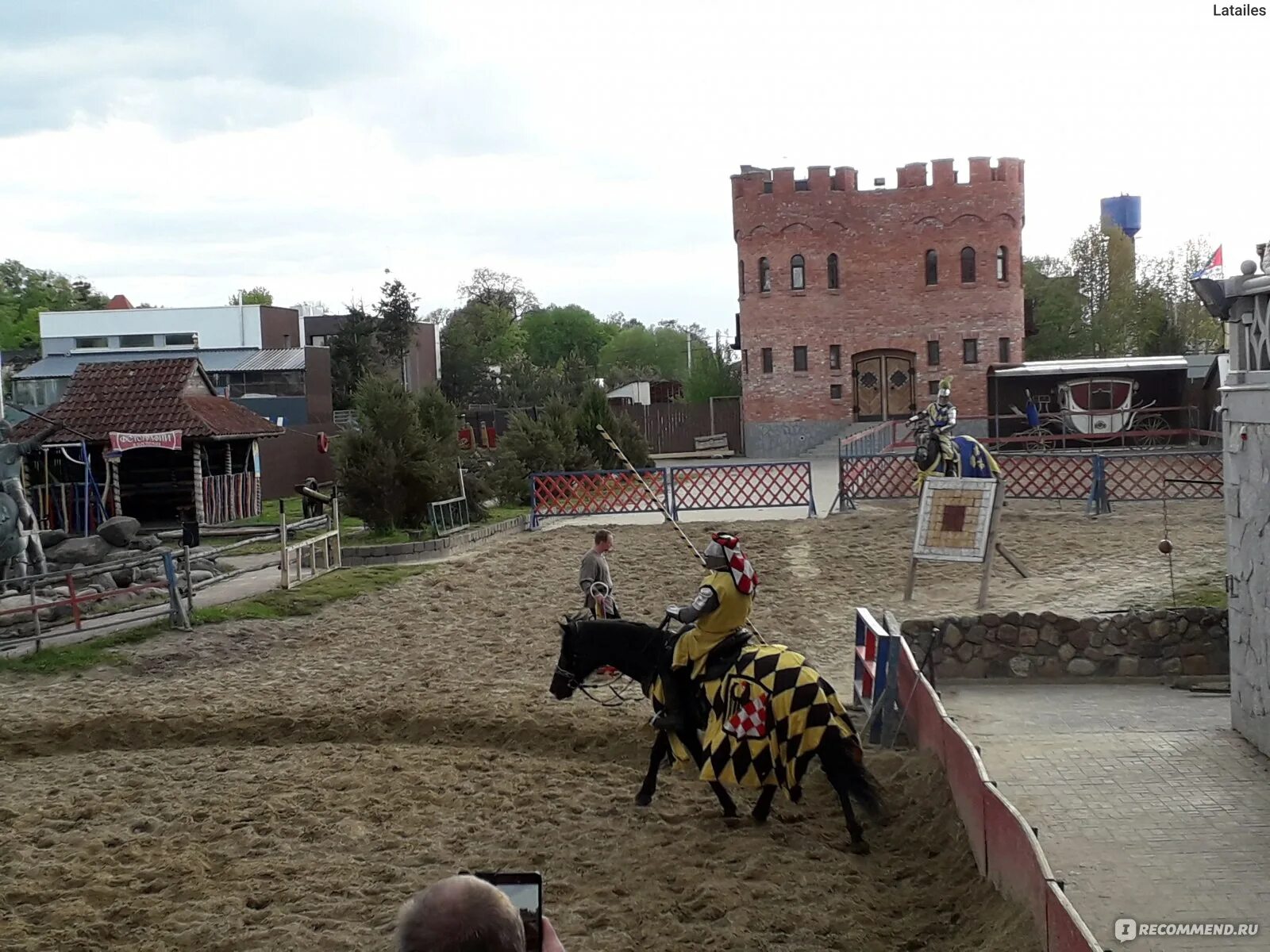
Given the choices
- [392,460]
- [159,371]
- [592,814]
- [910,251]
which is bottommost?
[592,814]

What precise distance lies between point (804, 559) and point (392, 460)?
8.01 meters

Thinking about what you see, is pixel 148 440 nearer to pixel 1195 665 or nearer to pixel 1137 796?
pixel 1195 665

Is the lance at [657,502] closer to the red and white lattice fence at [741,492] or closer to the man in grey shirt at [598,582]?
the man in grey shirt at [598,582]

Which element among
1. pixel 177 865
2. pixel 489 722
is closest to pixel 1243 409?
pixel 489 722

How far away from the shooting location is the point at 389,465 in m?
21.7

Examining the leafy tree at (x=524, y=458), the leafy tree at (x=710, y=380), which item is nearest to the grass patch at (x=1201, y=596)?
the leafy tree at (x=524, y=458)

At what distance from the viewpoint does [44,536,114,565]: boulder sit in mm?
20969

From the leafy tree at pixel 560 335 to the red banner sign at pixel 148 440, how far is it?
2673 inches

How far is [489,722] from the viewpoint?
1007 centimetres

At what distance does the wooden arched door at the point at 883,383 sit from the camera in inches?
1607

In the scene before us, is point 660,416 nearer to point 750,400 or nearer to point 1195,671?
point 750,400

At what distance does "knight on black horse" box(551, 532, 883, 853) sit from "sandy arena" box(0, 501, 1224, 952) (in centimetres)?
41

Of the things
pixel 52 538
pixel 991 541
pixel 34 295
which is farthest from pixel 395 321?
pixel 34 295

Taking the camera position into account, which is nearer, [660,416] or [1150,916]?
[1150,916]
